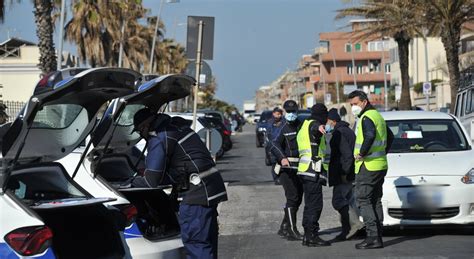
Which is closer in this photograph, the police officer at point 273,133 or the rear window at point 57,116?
the rear window at point 57,116

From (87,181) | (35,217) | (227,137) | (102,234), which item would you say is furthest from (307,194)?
(227,137)

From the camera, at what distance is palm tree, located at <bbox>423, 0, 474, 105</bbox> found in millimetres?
27203

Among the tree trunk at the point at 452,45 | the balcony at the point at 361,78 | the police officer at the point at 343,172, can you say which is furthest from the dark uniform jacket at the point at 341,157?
the balcony at the point at 361,78

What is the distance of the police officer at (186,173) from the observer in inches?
267

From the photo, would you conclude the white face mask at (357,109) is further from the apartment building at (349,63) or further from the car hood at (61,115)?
the apartment building at (349,63)

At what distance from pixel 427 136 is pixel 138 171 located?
6096 millimetres

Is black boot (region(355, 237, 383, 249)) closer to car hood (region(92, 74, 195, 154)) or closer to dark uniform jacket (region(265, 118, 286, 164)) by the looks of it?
dark uniform jacket (region(265, 118, 286, 164))

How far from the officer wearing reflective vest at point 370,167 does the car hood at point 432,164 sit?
846 millimetres

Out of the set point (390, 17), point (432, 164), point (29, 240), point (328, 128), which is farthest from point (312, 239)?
point (390, 17)

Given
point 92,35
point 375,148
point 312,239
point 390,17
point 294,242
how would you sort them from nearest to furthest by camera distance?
point 375,148 → point 312,239 → point 294,242 → point 390,17 → point 92,35

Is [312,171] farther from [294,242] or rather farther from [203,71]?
[203,71]

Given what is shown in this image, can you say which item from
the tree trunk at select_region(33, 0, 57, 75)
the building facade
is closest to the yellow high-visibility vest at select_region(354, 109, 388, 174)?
the tree trunk at select_region(33, 0, 57, 75)

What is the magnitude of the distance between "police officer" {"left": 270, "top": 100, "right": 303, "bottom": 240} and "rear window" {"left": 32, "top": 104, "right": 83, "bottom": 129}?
204 inches

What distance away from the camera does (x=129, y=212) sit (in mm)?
6676
